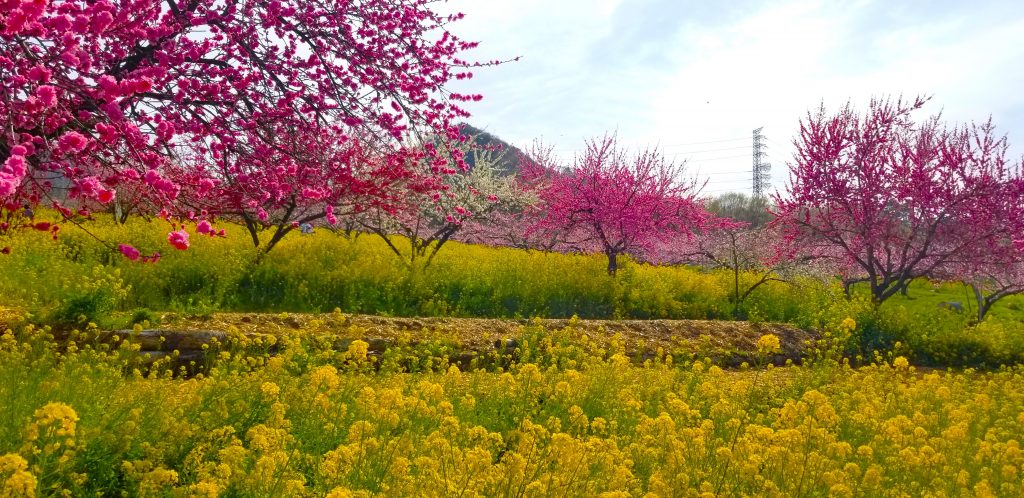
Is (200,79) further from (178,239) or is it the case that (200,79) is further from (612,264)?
(612,264)

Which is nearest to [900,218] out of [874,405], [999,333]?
[999,333]

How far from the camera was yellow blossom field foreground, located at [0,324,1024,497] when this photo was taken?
350 cm

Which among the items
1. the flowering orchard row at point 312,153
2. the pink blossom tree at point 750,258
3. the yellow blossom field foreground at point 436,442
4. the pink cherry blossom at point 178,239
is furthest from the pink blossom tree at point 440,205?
the pink blossom tree at point 750,258

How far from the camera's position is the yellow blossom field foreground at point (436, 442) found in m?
3.50

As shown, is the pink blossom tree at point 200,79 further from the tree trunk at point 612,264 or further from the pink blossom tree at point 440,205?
the tree trunk at point 612,264

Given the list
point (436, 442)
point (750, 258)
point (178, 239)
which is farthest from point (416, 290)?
point (750, 258)

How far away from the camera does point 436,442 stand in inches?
141

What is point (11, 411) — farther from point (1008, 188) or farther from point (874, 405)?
point (1008, 188)

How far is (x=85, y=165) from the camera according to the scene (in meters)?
4.92

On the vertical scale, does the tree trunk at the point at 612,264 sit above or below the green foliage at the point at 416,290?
above

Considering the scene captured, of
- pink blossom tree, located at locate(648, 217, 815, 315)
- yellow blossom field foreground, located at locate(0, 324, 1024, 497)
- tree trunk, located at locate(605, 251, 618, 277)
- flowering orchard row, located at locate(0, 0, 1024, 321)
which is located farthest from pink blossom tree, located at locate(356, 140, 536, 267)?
pink blossom tree, located at locate(648, 217, 815, 315)

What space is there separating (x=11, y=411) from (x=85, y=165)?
191 cm

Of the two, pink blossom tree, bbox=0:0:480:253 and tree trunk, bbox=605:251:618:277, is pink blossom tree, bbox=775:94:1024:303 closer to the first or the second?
tree trunk, bbox=605:251:618:277

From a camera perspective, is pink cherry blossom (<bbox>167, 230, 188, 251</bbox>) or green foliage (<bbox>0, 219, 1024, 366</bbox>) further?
green foliage (<bbox>0, 219, 1024, 366</bbox>)
